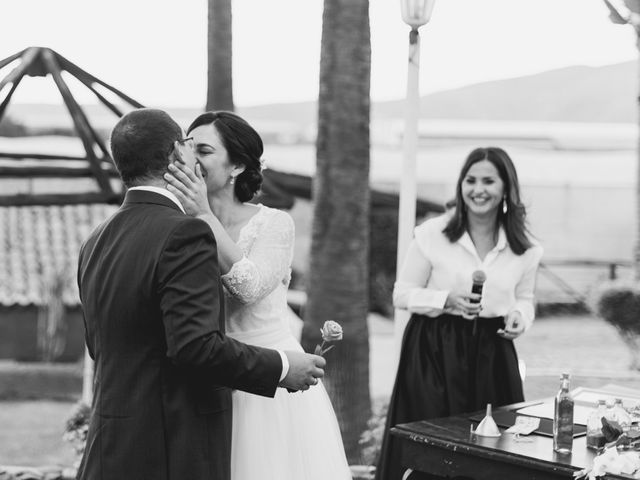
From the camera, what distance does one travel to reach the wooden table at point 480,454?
2.74 m

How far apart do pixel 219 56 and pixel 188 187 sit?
14.0 ft

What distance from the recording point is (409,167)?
4.52m

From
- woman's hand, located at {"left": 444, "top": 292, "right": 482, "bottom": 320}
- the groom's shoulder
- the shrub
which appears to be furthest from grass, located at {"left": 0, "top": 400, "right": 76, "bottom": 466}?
the shrub

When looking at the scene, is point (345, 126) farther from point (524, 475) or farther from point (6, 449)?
point (6, 449)

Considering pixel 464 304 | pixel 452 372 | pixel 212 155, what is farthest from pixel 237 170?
pixel 452 372

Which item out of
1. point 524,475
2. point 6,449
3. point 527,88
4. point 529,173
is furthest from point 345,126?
point 527,88

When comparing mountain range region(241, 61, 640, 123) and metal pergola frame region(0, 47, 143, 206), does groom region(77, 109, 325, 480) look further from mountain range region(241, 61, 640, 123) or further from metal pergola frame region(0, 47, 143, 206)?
mountain range region(241, 61, 640, 123)

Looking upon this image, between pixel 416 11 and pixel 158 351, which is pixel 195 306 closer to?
pixel 158 351

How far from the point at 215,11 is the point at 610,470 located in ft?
16.7

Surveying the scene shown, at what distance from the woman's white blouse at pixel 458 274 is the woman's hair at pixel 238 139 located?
1.17 meters

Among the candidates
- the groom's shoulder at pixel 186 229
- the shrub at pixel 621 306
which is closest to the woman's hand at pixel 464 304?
the groom's shoulder at pixel 186 229

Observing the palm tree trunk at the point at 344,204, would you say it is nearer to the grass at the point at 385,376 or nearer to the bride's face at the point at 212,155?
the grass at the point at 385,376

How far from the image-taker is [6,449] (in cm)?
791

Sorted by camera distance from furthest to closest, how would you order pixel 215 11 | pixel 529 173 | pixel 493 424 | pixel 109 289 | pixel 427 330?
pixel 529 173 → pixel 215 11 → pixel 427 330 → pixel 493 424 → pixel 109 289
